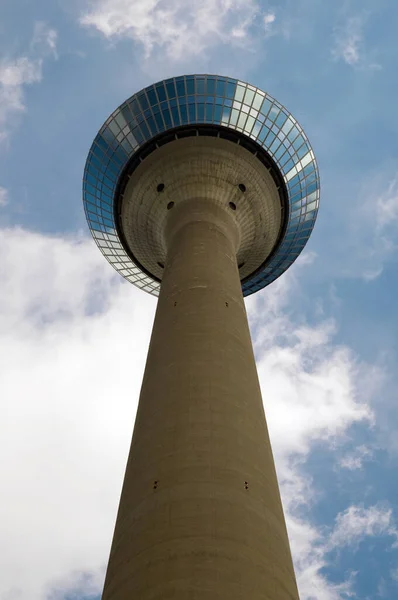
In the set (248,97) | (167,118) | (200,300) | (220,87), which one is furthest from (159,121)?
(200,300)

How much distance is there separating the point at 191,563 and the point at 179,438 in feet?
12.6

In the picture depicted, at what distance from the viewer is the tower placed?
41.7 ft

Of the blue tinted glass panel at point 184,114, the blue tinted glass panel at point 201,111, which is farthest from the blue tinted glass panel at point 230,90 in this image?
the blue tinted glass panel at point 184,114

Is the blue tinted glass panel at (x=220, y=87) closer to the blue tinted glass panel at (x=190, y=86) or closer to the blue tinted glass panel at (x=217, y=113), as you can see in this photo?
the blue tinted glass panel at (x=217, y=113)

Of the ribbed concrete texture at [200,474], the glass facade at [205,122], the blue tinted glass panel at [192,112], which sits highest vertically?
the glass facade at [205,122]

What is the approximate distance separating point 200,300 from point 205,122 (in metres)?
15.9

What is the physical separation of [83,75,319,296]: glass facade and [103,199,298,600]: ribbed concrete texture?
590 inches

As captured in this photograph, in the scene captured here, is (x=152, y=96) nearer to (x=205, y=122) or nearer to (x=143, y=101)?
(x=143, y=101)

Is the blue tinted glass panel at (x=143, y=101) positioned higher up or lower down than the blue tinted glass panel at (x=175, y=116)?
higher up

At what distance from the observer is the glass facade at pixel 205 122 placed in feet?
109

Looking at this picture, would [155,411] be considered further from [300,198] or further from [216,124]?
[300,198]

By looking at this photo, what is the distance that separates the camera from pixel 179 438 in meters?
15.3

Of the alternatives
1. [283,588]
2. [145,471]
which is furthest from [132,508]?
[283,588]

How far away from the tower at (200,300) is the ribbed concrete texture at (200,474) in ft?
0.13
